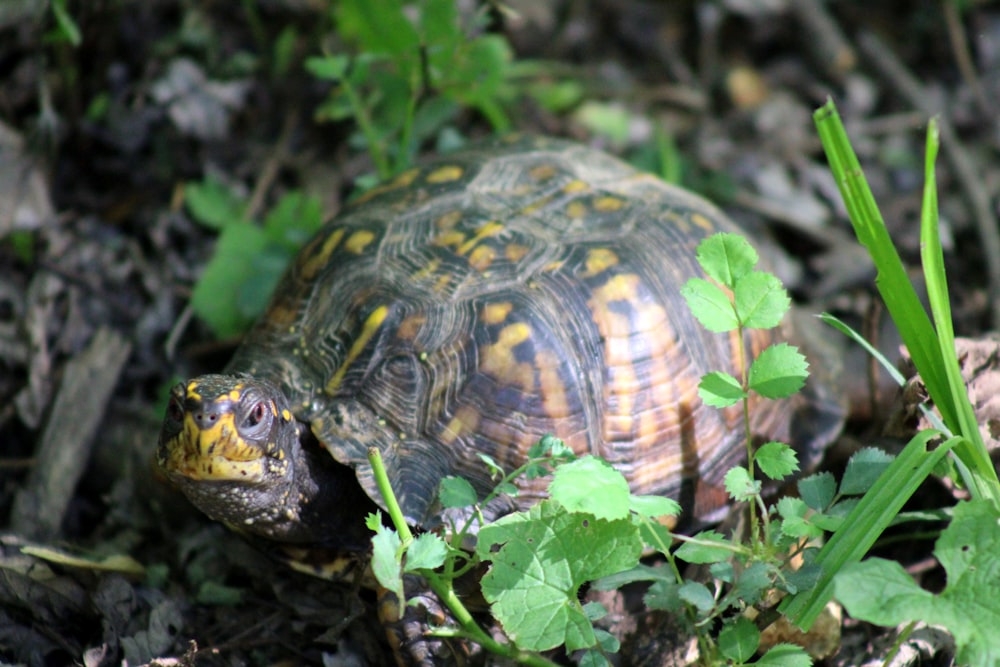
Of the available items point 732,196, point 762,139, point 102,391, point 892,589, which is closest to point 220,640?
point 102,391

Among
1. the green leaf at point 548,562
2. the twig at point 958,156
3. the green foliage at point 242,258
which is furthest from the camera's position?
the twig at point 958,156

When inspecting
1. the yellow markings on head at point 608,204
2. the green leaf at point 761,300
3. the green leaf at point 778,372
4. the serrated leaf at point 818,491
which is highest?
the yellow markings on head at point 608,204

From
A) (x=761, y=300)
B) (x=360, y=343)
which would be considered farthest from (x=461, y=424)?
(x=761, y=300)

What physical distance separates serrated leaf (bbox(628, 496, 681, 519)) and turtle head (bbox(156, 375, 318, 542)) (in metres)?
0.95

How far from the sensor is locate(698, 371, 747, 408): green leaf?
1987 millimetres

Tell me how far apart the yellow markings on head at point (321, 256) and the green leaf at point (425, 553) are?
44.0 inches

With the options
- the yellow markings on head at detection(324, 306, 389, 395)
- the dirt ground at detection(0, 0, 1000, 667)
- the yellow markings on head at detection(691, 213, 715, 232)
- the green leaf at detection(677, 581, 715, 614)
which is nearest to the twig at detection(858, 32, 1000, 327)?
the dirt ground at detection(0, 0, 1000, 667)

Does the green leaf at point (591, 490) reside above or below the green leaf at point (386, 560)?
above

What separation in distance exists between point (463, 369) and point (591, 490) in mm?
734

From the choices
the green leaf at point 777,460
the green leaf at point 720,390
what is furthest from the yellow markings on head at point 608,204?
the green leaf at point 777,460

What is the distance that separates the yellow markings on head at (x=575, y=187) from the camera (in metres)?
2.65

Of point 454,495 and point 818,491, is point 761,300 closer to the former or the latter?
point 818,491

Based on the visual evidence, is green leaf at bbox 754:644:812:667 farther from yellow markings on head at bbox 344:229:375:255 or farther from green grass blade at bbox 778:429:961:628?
yellow markings on head at bbox 344:229:375:255

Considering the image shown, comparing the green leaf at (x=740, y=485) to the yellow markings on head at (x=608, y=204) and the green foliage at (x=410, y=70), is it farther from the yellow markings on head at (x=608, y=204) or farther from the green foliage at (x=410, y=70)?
the green foliage at (x=410, y=70)
